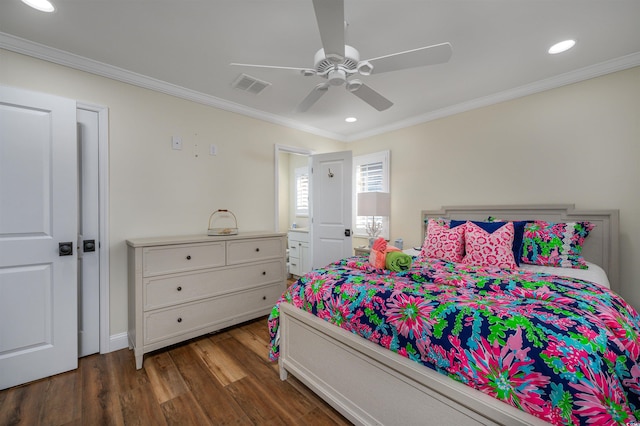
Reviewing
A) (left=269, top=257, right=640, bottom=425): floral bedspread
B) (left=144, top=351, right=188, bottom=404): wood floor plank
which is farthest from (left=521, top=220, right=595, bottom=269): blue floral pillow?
(left=144, top=351, right=188, bottom=404): wood floor plank

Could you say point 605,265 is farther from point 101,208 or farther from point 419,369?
point 101,208

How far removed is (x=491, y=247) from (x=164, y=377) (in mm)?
2862

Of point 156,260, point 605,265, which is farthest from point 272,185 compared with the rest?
point 605,265

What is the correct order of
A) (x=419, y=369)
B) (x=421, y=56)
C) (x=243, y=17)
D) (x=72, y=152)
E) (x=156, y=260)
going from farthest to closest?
1. (x=156, y=260)
2. (x=72, y=152)
3. (x=243, y=17)
4. (x=421, y=56)
5. (x=419, y=369)

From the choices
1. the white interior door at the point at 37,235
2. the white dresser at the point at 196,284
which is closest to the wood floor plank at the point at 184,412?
the white dresser at the point at 196,284

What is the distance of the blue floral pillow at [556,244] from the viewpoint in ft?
7.31

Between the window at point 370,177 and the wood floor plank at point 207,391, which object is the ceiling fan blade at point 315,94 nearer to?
the window at point 370,177

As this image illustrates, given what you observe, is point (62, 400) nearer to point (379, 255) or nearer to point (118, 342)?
point (118, 342)

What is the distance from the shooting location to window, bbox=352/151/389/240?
409cm

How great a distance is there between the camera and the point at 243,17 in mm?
1816

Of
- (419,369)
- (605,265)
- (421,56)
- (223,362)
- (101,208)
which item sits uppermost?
(421,56)

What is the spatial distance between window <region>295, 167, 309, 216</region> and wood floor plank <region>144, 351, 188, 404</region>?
3.25 meters

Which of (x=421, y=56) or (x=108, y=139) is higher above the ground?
(x=421, y=56)

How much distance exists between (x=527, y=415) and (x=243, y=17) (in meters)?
2.58
